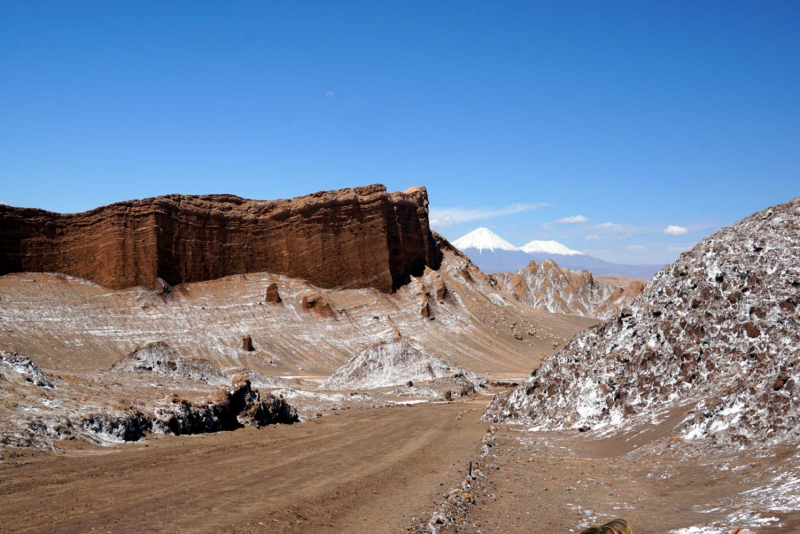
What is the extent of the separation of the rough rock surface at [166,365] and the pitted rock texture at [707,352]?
922 inches

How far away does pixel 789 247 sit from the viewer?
19.8m

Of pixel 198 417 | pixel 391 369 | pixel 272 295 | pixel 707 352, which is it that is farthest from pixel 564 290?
pixel 198 417

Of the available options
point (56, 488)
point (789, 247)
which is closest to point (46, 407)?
point (56, 488)

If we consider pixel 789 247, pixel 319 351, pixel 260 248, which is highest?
pixel 260 248

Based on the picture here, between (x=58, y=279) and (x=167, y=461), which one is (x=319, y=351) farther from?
(x=167, y=461)

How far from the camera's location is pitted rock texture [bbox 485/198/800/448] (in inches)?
583

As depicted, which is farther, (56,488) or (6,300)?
(6,300)

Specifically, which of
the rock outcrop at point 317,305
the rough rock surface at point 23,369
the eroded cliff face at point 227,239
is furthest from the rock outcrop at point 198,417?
the eroded cliff face at point 227,239

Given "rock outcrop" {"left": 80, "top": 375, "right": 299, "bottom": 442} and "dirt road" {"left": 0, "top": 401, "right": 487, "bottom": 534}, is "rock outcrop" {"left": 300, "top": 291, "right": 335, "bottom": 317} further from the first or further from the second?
"dirt road" {"left": 0, "top": 401, "right": 487, "bottom": 534}

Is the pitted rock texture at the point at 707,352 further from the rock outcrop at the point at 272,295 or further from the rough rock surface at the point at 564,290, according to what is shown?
the rough rock surface at the point at 564,290

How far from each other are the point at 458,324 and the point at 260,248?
3095 centimetres

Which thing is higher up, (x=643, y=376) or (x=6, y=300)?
(x=6, y=300)

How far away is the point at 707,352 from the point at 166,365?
3257 cm

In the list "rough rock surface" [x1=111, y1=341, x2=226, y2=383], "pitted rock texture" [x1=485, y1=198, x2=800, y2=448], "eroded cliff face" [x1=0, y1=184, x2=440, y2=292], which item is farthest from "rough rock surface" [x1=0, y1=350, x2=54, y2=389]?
"eroded cliff face" [x1=0, y1=184, x2=440, y2=292]
